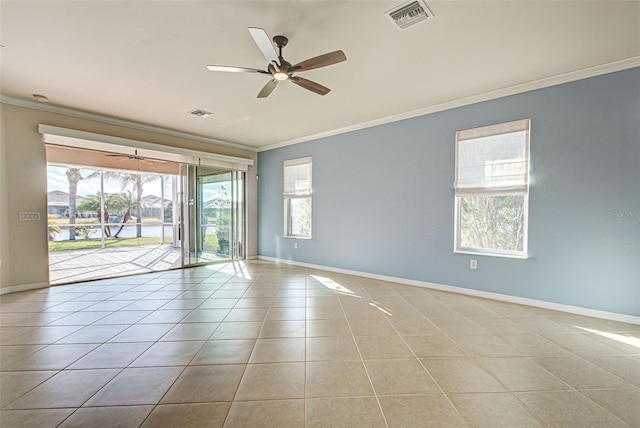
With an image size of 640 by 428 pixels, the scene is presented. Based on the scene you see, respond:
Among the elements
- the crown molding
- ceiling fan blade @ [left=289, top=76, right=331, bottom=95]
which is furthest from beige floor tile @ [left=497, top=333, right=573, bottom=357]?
the crown molding

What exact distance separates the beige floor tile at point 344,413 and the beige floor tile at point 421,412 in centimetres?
7

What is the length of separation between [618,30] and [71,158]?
365 inches

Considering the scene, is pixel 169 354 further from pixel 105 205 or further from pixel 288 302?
pixel 105 205

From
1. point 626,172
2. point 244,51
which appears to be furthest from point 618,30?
point 244,51

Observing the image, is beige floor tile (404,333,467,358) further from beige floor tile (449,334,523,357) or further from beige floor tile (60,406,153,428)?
beige floor tile (60,406,153,428)

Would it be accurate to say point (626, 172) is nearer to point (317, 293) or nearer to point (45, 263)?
point (317, 293)

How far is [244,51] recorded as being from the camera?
2.58 meters

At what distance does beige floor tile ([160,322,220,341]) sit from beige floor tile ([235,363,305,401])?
76 cm

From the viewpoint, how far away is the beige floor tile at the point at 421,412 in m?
1.48

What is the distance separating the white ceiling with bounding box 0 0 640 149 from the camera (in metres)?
2.07

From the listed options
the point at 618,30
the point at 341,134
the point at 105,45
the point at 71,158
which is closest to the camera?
the point at 618,30

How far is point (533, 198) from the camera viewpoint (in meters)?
3.24

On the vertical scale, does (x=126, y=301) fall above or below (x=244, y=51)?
below

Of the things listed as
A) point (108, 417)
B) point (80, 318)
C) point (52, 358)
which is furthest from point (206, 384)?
point (80, 318)
